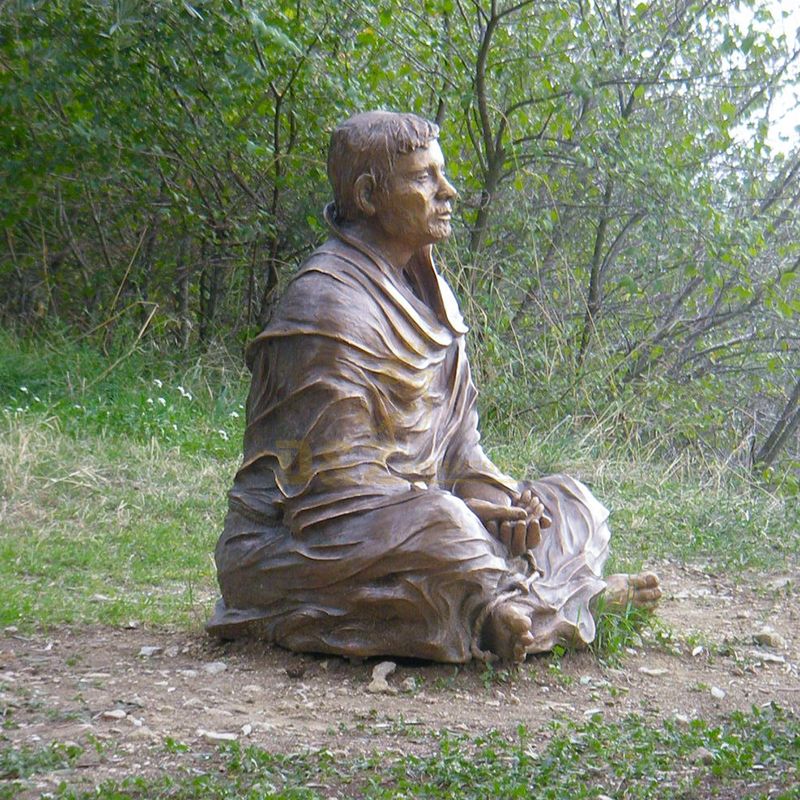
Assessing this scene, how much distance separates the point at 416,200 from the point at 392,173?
5.6 inches

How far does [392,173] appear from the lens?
17.9ft

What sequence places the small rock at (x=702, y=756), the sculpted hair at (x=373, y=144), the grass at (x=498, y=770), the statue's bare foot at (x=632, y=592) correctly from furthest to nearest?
the statue's bare foot at (x=632, y=592) → the sculpted hair at (x=373, y=144) → the small rock at (x=702, y=756) → the grass at (x=498, y=770)

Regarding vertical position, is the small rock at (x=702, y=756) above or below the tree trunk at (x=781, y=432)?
below

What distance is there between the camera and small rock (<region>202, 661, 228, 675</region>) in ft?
17.4

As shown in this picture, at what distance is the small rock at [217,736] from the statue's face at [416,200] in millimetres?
2141

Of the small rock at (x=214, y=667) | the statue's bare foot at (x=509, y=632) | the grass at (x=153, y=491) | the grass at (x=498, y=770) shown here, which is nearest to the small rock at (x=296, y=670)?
the small rock at (x=214, y=667)

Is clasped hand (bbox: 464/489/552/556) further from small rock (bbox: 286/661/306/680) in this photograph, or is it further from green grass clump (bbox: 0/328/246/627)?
green grass clump (bbox: 0/328/246/627)

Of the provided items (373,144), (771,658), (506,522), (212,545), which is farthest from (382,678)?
(212,545)

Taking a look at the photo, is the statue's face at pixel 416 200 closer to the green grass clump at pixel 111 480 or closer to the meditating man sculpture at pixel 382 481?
the meditating man sculpture at pixel 382 481

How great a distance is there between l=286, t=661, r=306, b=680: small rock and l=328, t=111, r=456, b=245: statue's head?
1751mm

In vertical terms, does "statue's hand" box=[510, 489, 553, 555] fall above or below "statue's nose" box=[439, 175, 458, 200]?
below

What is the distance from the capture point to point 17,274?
42.8ft

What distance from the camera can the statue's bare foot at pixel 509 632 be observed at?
521cm

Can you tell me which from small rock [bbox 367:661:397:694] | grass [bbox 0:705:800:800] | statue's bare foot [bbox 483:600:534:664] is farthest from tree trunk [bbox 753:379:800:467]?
grass [bbox 0:705:800:800]
